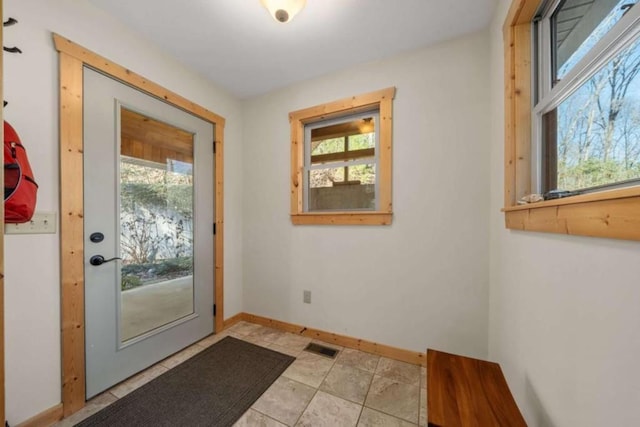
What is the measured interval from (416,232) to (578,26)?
1.40 meters

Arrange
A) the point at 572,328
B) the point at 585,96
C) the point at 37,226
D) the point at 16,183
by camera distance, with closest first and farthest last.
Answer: the point at 572,328 < the point at 585,96 < the point at 16,183 < the point at 37,226

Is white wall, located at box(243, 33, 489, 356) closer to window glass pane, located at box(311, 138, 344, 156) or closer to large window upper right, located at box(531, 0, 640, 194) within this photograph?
window glass pane, located at box(311, 138, 344, 156)

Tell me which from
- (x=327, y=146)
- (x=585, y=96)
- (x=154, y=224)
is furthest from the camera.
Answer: (x=327, y=146)

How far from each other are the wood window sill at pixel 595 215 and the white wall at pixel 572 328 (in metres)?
0.03

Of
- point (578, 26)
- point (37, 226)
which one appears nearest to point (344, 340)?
point (37, 226)

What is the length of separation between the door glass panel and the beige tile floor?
0.42 meters

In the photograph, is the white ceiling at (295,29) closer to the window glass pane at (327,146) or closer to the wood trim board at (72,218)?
the wood trim board at (72,218)

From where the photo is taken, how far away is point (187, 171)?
7.31ft

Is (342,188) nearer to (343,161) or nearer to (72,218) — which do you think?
(343,161)

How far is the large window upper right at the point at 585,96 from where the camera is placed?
2.34 feet

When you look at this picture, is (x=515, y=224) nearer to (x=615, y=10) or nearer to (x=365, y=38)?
(x=615, y=10)

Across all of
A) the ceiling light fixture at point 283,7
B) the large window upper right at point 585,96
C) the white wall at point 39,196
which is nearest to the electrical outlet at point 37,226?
the white wall at point 39,196

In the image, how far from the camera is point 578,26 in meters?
1.00

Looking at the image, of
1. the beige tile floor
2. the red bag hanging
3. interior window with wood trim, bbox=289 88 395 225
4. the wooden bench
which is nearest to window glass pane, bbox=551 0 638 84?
interior window with wood trim, bbox=289 88 395 225
